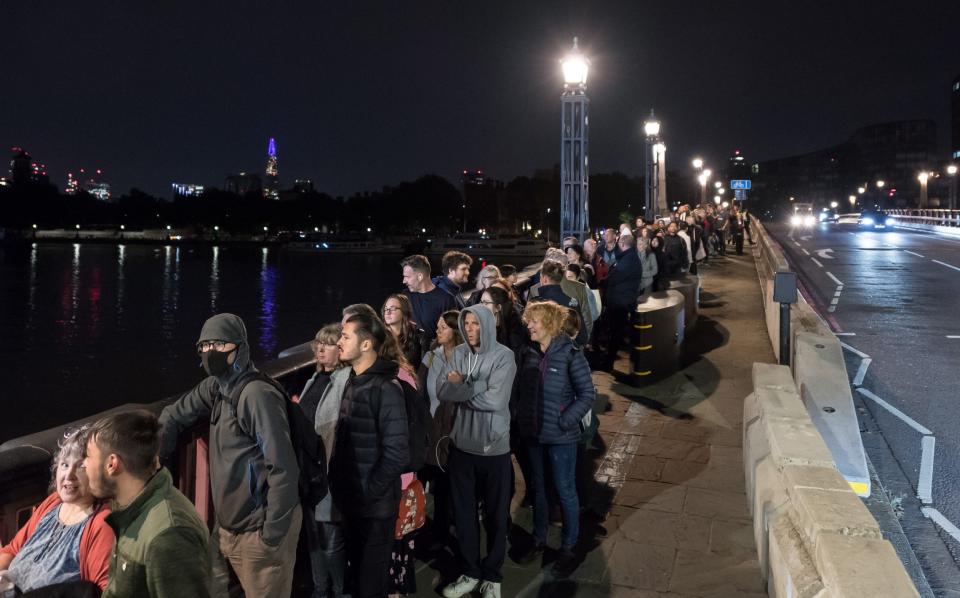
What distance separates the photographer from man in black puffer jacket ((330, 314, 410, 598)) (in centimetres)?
398

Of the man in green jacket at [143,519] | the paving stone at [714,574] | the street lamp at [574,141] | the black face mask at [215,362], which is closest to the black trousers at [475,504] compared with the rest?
the paving stone at [714,574]

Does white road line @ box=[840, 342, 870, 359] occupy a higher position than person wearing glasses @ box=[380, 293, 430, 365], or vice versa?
person wearing glasses @ box=[380, 293, 430, 365]

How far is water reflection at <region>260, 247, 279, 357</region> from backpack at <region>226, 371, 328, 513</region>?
6336cm

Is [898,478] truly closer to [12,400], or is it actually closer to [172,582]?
[172,582]

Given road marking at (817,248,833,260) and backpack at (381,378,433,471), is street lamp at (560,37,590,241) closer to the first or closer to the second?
backpack at (381,378,433,471)

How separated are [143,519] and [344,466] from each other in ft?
5.29

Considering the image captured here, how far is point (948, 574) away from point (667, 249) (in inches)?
403

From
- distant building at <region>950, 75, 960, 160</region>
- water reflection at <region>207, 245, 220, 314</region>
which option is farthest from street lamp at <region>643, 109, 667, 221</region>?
distant building at <region>950, 75, 960, 160</region>

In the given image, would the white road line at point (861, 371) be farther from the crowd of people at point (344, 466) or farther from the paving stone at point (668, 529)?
the crowd of people at point (344, 466)

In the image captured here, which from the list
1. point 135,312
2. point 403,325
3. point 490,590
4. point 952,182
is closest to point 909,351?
point 403,325

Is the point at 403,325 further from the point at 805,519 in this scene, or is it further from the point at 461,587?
the point at 805,519

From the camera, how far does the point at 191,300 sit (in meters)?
97.4

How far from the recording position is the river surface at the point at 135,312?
5559 centimetres

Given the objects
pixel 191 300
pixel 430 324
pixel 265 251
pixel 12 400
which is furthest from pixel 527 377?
pixel 265 251
